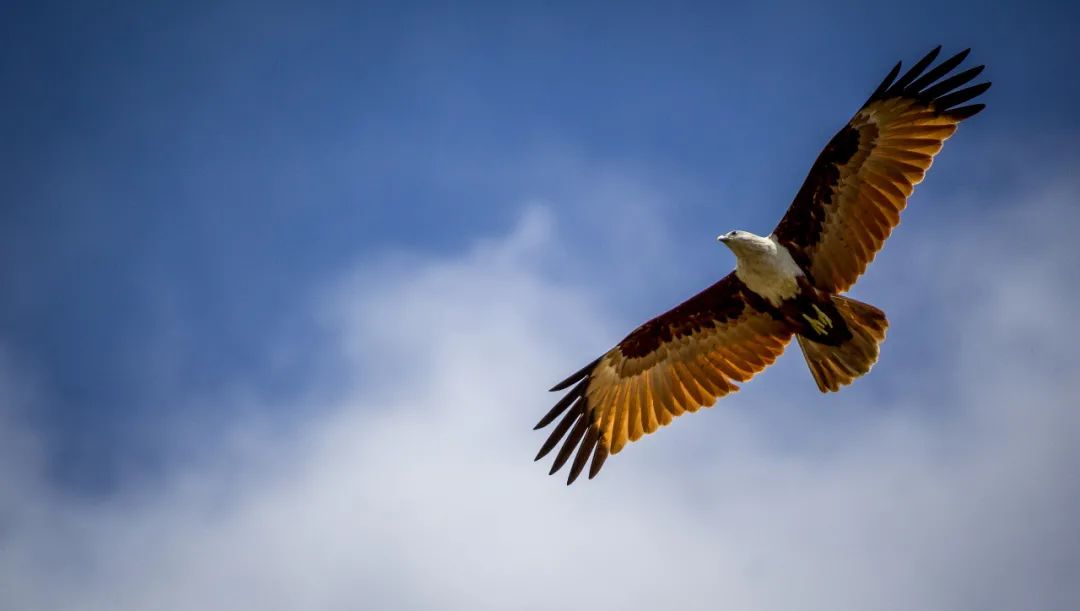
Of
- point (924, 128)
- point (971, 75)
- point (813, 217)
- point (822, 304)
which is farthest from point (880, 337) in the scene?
point (971, 75)

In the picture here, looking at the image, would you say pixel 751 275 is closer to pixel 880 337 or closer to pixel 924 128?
pixel 880 337

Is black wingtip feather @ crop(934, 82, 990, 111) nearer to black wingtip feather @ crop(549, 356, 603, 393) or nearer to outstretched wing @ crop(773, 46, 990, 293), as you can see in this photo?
outstretched wing @ crop(773, 46, 990, 293)

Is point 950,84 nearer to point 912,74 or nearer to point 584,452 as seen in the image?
point 912,74

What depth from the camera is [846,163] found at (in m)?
10.1

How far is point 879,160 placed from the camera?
10070 millimetres

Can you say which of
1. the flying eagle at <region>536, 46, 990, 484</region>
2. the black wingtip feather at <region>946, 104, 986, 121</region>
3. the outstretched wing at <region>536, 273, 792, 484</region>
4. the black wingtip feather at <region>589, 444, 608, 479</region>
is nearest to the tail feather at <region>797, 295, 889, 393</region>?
the flying eagle at <region>536, 46, 990, 484</region>

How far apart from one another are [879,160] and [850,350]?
2.05m

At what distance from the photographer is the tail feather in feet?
33.0

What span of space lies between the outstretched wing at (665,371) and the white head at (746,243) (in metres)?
0.73

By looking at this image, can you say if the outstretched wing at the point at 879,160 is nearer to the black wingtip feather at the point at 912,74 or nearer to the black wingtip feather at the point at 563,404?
the black wingtip feather at the point at 912,74

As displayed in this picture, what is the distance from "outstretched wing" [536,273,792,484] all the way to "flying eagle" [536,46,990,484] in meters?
0.02

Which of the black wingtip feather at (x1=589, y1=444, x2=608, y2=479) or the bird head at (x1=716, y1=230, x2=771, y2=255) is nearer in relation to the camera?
the bird head at (x1=716, y1=230, x2=771, y2=255)

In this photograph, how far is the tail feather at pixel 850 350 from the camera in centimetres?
1005

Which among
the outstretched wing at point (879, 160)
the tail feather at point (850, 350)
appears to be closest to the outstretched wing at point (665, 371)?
the tail feather at point (850, 350)
